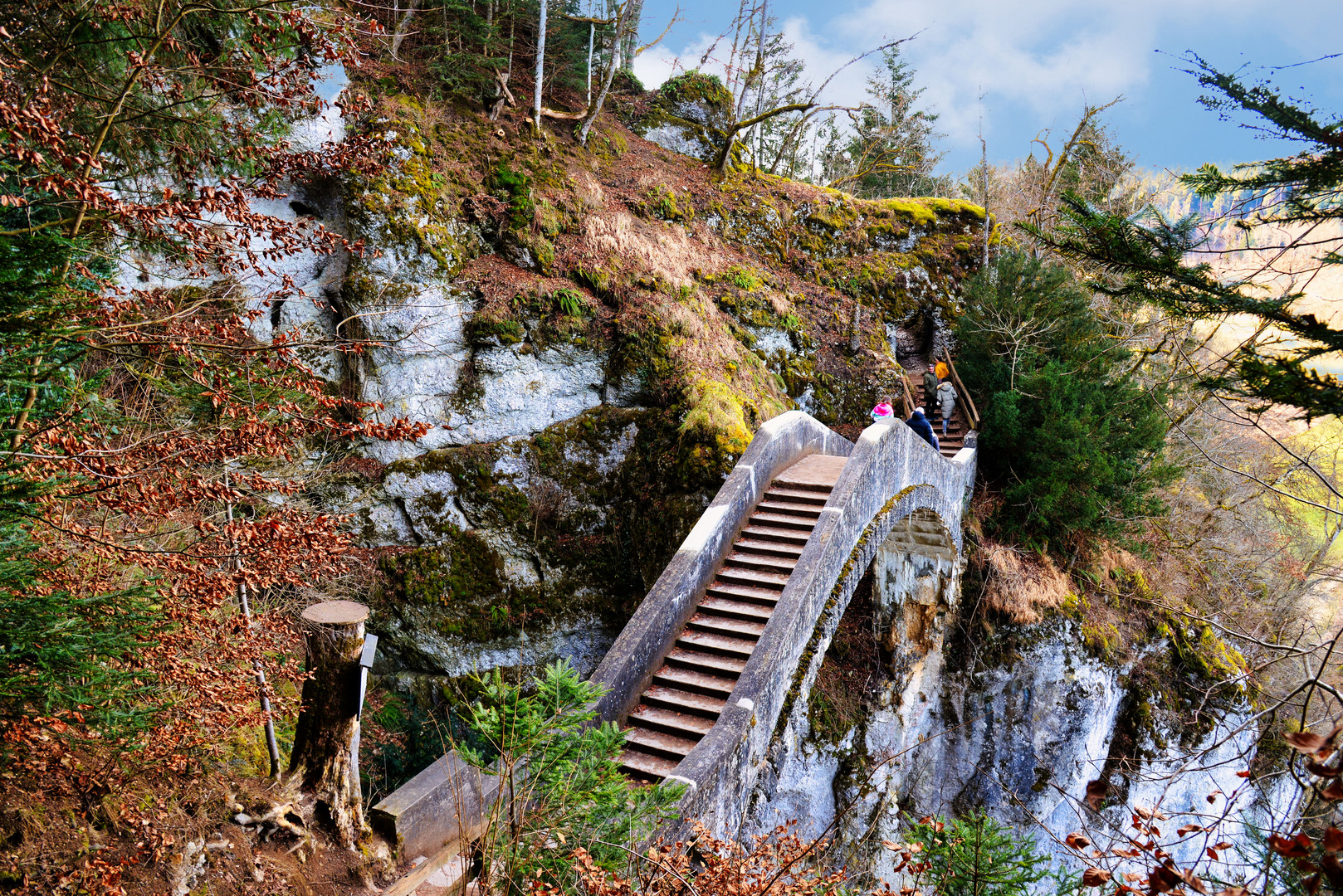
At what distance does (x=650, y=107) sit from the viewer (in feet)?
54.9

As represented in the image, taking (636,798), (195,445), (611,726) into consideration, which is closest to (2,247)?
(195,445)

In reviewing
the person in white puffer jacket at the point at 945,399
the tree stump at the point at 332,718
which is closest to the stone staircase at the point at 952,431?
the person in white puffer jacket at the point at 945,399

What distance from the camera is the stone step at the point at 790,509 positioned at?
820 centimetres

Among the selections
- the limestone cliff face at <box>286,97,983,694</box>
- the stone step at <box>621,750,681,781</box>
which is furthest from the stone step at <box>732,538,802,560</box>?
the stone step at <box>621,750,681,781</box>

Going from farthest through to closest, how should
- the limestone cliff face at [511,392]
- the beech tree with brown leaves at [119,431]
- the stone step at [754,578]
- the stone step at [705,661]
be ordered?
the limestone cliff face at [511,392]
the stone step at [754,578]
the stone step at [705,661]
the beech tree with brown leaves at [119,431]

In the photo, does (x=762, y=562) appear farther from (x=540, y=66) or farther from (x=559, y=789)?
(x=540, y=66)

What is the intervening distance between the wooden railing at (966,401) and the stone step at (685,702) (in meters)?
9.42

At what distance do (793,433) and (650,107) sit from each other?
36.4 feet

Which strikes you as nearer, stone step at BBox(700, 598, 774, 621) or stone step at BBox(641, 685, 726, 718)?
stone step at BBox(641, 685, 726, 718)

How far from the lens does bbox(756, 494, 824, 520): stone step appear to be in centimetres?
820

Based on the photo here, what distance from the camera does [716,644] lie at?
6.79 metres

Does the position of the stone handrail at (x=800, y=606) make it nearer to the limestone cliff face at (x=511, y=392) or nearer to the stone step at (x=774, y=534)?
the stone step at (x=774, y=534)

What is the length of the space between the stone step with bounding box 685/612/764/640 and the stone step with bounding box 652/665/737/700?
486 mm

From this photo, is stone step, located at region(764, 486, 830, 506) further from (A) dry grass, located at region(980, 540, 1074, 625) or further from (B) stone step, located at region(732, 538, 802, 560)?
(A) dry grass, located at region(980, 540, 1074, 625)
